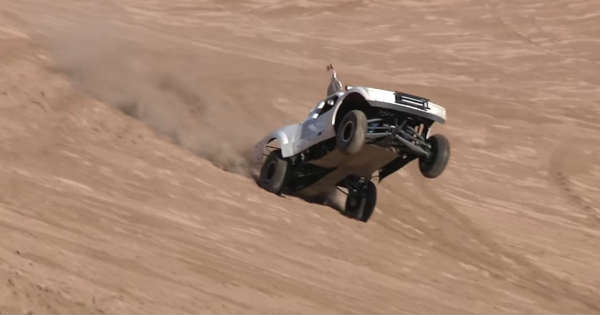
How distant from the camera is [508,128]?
23.0 meters

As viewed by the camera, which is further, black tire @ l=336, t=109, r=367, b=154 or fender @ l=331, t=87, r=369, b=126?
fender @ l=331, t=87, r=369, b=126

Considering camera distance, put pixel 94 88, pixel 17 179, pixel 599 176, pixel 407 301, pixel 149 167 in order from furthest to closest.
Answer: pixel 599 176, pixel 94 88, pixel 149 167, pixel 17 179, pixel 407 301

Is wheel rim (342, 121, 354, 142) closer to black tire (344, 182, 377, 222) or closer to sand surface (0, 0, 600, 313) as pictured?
sand surface (0, 0, 600, 313)

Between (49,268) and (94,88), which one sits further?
(94,88)

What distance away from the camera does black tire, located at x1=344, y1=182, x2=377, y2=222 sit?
556 inches

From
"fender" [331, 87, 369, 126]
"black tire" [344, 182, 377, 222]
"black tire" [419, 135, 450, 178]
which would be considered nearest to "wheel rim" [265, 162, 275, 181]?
"black tire" [344, 182, 377, 222]

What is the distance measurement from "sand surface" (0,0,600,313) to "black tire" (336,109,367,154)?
1065mm

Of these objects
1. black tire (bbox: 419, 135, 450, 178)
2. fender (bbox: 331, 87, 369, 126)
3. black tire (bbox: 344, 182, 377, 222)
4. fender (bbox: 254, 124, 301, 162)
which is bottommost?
black tire (bbox: 344, 182, 377, 222)

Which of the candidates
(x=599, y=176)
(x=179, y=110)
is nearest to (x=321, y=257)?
(x=179, y=110)

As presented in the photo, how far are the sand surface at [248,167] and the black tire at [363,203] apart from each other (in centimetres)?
→ 18

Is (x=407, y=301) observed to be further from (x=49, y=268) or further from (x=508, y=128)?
(x=508, y=128)

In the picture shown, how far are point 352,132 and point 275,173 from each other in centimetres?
195

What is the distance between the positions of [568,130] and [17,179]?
50.7ft

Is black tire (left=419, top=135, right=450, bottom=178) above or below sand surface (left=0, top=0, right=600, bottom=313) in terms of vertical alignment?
above
